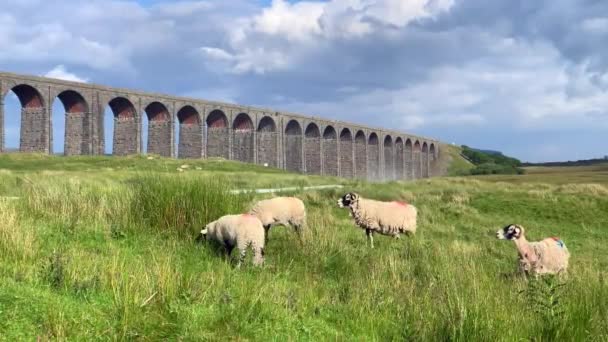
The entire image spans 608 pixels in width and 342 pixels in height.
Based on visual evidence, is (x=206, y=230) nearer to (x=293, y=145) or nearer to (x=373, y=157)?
(x=293, y=145)

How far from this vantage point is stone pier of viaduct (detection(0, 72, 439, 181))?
159 feet

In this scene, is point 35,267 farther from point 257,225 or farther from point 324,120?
point 324,120

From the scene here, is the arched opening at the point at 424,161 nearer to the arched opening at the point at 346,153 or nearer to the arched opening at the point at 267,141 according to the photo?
the arched opening at the point at 346,153

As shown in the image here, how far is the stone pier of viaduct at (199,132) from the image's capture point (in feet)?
159

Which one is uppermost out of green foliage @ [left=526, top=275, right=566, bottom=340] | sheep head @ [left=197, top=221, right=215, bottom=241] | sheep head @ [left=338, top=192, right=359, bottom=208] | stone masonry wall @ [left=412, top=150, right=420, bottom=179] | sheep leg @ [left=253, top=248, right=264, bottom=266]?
stone masonry wall @ [left=412, top=150, right=420, bottom=179]

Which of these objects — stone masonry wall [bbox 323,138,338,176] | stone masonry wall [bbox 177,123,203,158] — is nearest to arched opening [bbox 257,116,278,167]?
stone masonry wall [bbox 177,123,203,158]

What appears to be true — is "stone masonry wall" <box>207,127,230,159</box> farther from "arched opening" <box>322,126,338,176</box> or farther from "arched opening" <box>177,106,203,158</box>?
"arched opening" <box>322,126,338,176</box>

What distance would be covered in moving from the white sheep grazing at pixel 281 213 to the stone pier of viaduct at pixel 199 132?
42.3 meters

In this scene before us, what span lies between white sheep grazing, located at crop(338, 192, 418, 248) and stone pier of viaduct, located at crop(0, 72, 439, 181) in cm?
4168

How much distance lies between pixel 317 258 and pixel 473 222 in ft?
37.6

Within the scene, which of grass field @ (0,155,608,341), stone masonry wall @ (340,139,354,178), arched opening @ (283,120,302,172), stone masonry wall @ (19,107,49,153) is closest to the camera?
grass field @ (0,155,608,341)

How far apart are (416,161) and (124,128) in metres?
78.7

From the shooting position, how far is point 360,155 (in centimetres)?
9988

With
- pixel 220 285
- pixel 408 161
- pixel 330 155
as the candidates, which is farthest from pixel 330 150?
pixel 220 285
